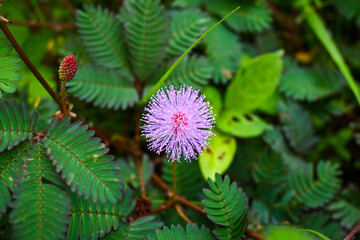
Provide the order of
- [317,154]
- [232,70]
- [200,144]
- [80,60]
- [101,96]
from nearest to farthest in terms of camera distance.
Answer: [200,144] < [101,96] < [80,60] < [232,70] < [317,154]

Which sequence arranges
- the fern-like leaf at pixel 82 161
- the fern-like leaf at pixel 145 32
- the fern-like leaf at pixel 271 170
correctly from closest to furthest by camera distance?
the fern-like leaf at pixel 82 161, the fern-like leaf at pixel 145 32, the fern-like leaf at pixel 271 170

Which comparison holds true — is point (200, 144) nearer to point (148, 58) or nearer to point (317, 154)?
point (148, 58)

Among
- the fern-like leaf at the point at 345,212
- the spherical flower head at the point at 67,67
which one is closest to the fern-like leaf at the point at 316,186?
the fern-like leaf at the point at 345,212

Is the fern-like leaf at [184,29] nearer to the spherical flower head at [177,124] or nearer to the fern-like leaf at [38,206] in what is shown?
the spherical flower head at [177,124]

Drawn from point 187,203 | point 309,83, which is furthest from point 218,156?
point 309,83

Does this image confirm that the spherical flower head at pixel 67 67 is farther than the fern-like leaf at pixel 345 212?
No

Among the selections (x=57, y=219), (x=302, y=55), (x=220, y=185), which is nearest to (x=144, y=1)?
(x=220, y=185)

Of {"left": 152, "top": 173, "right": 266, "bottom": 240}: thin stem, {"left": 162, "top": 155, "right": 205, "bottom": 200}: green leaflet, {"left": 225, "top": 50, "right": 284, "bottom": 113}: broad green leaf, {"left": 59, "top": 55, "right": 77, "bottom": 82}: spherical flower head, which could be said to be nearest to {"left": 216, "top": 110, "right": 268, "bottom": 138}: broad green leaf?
{"left": 225, "top": 50, "right": 284, "bottom": 113}: broad green leaf
